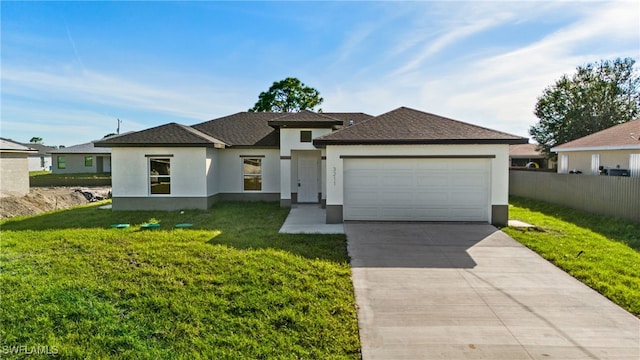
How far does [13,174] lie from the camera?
16.1 meters

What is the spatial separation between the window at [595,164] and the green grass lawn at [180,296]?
16.0 m

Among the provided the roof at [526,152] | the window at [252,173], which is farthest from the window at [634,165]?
the roof at [526,152]

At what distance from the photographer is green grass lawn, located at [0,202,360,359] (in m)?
4.59

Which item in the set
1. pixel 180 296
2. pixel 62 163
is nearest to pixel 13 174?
pixel 180 296

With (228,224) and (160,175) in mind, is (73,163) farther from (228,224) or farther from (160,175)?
(228,224)

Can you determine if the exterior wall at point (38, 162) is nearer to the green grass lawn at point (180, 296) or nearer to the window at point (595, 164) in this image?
the green grass lawn at point (180, 296)

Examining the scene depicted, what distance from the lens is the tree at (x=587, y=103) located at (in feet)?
95.0

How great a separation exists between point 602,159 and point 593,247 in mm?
11318

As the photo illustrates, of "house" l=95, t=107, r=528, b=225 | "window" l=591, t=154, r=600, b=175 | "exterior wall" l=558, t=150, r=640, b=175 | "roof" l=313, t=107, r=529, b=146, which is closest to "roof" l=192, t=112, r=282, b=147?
"house" l=95, t=107, r=528, b=225

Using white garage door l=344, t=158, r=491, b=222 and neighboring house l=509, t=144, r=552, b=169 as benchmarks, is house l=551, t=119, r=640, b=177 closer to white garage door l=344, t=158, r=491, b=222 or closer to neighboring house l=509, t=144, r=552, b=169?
white garage door l=344, t=158, r=491, b=222

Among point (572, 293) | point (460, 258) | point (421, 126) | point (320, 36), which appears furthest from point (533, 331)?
point (320, 36)

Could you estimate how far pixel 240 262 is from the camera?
728cm

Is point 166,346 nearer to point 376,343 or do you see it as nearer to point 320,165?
point 376,343

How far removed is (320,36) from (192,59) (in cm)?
650
